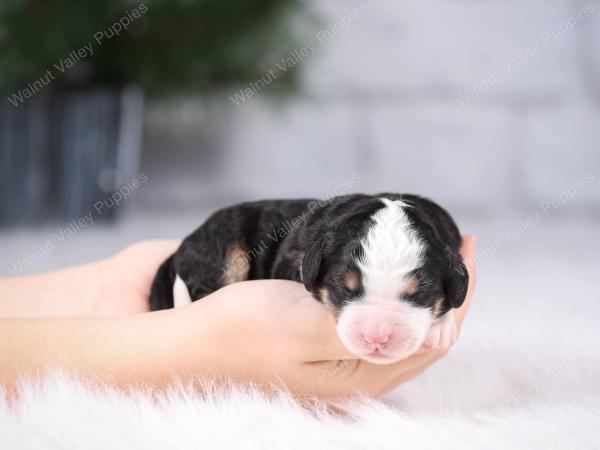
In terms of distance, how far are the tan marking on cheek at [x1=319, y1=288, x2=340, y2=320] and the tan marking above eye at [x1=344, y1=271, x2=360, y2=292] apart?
5 centimetres

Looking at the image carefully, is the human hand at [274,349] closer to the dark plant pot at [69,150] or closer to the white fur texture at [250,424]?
the white fur texture at [250,424]

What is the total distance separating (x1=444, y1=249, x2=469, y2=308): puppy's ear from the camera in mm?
1378

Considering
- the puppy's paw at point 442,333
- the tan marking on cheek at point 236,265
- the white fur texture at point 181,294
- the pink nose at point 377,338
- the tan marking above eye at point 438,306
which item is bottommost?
the puppy's paw at point 442,333

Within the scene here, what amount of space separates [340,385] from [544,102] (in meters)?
3.29

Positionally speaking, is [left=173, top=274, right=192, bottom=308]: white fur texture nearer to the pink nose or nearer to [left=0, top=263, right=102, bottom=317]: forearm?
[left=0, top=263, right=102, bottom=317]: forearm

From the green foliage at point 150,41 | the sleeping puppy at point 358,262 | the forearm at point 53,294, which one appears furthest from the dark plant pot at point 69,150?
the sleeping puppy at point 358,262

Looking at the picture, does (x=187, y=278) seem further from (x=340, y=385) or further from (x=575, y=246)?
(x=575, y=246)

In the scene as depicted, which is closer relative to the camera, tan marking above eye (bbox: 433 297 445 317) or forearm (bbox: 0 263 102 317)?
tan marking above eye (bbox: 433 297 445 317)

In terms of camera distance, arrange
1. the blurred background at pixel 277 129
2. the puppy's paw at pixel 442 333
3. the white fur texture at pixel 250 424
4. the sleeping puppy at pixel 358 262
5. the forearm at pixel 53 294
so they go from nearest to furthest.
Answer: the white fur texture at pixel 250 424, the sleeping puppy at pixel 358 262, the puppy's paw at pixel 442 333, the forearm at pixel 53 294, the blurred background at pixel 277 129

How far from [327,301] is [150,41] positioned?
2327mm

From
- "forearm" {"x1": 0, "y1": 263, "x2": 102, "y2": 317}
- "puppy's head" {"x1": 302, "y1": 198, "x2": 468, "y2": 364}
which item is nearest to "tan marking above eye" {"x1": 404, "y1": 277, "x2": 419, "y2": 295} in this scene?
"puppy's head" {"x1": 302, "y1": 198, "x2": 468, "y2": 364}

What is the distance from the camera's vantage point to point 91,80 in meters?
3.68

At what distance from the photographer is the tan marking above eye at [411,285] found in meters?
1.32

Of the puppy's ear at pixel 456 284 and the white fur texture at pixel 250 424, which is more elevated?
the puppy's ear at pixel 456 284
